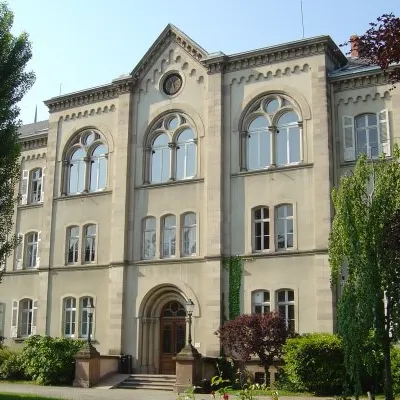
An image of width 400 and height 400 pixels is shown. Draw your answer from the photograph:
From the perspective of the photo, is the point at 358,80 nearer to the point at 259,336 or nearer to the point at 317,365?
the point at 259,336

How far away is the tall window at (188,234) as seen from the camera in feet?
92.9

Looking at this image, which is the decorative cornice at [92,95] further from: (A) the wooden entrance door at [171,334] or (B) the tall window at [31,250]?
(A) the wooden entrance door at [171,334]

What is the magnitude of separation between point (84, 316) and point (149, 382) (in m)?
5.70

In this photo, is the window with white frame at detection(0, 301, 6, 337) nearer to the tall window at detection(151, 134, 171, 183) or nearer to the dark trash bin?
the dark trash bin

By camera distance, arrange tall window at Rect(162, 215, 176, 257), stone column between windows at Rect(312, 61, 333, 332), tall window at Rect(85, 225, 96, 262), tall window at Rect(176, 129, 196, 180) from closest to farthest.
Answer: stone column between windows at Rect(312, 61, 333, 332) < tall window at Rect(162, 215, 176, 257) < tall window at Rect(176, 129, 196, 180) < tall window at Rect(85, 225, 96, 262)

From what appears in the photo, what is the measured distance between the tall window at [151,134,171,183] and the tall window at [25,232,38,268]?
332 inches

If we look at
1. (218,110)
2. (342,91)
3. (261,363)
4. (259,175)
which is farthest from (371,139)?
(261,363)

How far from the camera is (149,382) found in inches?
1041

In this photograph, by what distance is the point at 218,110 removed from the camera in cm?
2870

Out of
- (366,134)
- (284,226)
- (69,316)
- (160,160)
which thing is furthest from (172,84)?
(69,316)

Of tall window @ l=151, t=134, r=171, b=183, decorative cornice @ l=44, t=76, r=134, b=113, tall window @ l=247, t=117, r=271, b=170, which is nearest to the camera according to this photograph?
tall window @ l=247, t=117, r=271, b=170

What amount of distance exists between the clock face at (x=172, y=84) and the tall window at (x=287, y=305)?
35.9 feet

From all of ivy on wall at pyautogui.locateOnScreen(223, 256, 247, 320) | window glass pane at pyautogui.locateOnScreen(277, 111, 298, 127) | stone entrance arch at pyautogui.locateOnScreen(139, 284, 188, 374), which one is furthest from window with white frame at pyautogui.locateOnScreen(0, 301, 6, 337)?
window glass pane at pyautogui.locateOnScreen(277, 111, 298, 127)

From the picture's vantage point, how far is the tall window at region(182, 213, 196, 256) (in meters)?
28.3
